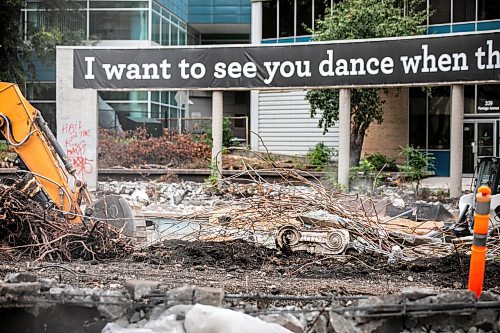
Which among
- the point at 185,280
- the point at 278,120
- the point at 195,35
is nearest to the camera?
the point at 185,280

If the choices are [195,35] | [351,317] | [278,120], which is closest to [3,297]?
[351,317]

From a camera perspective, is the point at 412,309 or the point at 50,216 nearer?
the point at 412,309

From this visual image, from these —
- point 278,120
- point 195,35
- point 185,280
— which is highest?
point 195,35

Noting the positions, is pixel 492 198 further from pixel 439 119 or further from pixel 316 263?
pixel 439 119

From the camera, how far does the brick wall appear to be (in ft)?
105

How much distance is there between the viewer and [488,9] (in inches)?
1192

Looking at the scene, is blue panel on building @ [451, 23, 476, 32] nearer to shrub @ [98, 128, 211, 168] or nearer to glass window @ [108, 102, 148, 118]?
shrub @ [98, 128, 211, 168]

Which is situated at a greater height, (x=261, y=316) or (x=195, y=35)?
(x=195, y=35)

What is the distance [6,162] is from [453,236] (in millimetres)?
17537

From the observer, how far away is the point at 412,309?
566 centimetres

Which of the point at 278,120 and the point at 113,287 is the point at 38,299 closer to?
the point at 113,287

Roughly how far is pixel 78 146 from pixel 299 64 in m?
7.00

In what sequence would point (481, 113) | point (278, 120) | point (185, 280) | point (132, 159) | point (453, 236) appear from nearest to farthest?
1. point (185, 280)
2. point (453, 236)
3. point (132, 159)
4. point (481, 113)
5. point (278, 120)

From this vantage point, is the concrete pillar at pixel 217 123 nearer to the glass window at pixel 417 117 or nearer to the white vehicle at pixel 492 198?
the white vehicle at pixel 492 198
